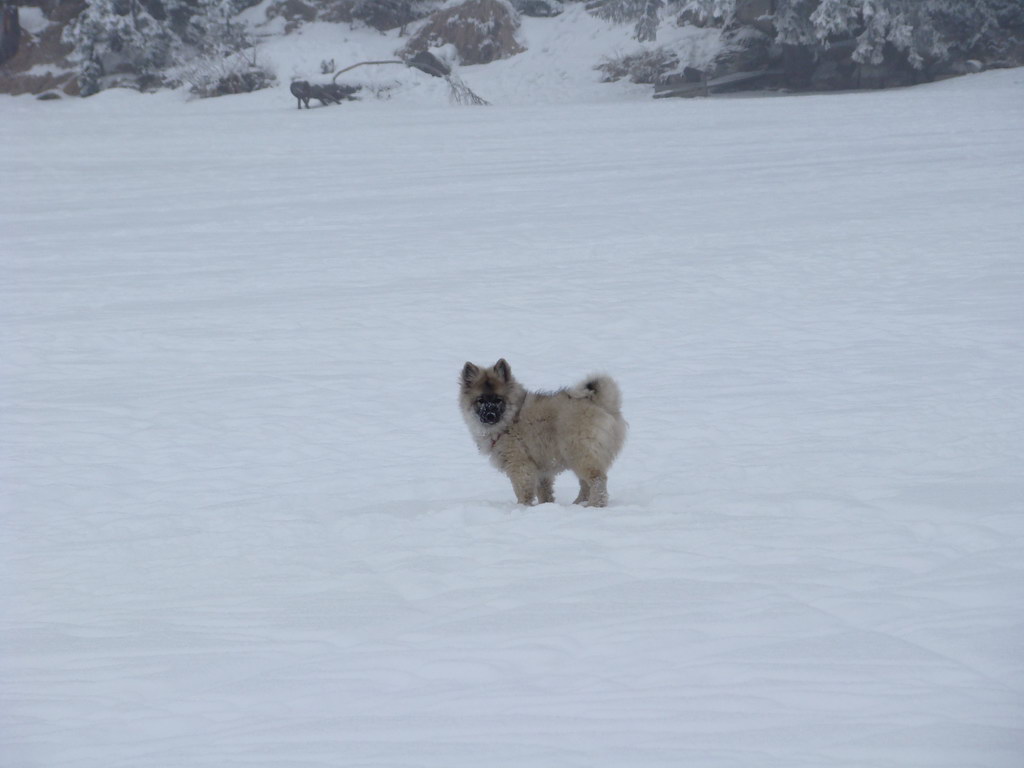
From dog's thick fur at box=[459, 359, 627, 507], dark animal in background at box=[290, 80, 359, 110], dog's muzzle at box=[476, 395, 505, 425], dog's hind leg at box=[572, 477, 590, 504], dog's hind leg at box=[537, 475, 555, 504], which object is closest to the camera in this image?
dog's thick fur at box=[459, 359, 627, 507]

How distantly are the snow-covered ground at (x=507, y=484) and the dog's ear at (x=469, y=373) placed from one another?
0.83m

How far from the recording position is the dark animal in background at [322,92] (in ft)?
126

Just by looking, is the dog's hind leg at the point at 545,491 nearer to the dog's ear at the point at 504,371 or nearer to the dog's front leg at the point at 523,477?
the dog's front leg at the point at 523,477

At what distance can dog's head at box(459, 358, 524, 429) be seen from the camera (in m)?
7.14

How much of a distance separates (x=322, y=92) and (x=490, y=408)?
112 feet

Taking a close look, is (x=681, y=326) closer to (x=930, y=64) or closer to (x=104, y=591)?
(x=104, y=591)

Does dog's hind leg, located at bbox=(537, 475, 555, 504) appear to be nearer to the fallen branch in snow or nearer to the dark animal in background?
the dark animal in background

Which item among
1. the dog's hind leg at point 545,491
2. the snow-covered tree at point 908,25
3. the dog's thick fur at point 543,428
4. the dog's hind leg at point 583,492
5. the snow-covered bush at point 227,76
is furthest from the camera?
the snow-covered bush at point 227,76

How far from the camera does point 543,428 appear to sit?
7137mm

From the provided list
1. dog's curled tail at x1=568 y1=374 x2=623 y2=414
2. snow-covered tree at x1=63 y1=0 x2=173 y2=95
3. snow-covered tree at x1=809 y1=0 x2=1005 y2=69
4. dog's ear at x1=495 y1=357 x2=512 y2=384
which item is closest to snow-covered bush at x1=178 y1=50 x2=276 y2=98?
snow-covered tree at x1=63 y1=0 x2=173 y2=95

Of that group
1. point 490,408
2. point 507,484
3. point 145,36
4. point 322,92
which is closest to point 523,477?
point 490,408

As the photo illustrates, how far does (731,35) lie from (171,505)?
37186 millimetres

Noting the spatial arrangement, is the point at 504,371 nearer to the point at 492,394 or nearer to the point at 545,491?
the point at 492,394

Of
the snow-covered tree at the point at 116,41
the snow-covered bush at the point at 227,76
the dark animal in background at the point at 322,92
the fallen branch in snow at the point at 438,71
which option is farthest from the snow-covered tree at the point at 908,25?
the snow-covered tree at the point at 116,41
